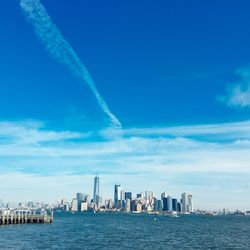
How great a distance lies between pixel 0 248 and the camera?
2633 inches

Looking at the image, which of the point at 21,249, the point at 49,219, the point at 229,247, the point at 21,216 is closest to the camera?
the point at 21,249

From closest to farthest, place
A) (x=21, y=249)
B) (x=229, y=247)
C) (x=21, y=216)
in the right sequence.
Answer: (x=21, y=249) → (x=229, y=247) → (x=21, y=216)

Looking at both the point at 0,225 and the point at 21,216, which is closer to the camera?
the point at 0,225

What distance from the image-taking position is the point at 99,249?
68.6 metres

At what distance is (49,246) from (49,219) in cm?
8112

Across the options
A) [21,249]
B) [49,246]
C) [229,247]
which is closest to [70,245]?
[49,246]

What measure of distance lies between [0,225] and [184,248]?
70220 mm

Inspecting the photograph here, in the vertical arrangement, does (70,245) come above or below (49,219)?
below

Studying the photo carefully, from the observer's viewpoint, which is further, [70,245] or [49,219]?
[49,219]

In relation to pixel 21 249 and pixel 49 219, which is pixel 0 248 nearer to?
pixel 21 249

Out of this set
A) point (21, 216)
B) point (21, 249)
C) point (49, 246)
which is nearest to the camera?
point (21, 249)

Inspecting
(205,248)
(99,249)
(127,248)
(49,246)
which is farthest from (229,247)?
(49,246)

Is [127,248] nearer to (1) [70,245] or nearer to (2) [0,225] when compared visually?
(1) [70,245]

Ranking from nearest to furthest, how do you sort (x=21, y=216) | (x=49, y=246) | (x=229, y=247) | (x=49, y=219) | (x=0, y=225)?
(x=49, y=246), (x=229, y=247), (x=0, y=225), (x=21, y=216), (x=49, y=219)
